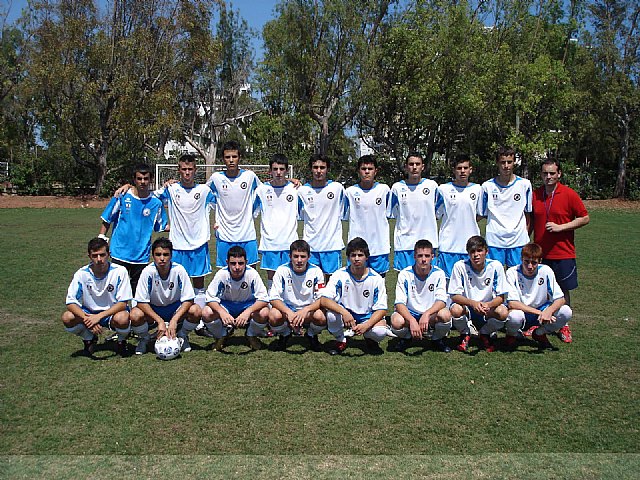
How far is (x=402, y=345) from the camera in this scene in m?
5.43

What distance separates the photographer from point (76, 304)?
16.7 ft

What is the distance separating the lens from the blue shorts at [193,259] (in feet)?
20.5

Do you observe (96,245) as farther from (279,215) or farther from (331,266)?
(331,266)

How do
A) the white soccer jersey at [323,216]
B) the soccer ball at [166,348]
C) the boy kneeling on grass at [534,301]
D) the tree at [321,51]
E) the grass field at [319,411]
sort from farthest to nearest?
the tree at [321,51], the white soccer jersey at [323,216], the boy kneeling on grass at [534,301], the soccer ball at [166,348], the grass field at [319,411]

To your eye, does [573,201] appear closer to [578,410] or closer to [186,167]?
[578,410]

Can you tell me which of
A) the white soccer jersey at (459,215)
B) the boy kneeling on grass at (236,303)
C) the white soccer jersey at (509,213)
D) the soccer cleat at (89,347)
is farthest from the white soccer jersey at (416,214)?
the soccer cleat at (89,347)

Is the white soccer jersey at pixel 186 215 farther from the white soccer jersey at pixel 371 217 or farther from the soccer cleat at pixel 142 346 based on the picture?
the white soccer jersey at pixel 371 217

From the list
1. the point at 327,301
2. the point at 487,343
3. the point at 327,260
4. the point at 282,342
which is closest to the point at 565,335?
the point at 487,343

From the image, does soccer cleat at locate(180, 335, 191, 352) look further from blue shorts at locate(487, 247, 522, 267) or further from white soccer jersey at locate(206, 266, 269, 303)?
blue shorts at locate(487, 247, 522, 267)

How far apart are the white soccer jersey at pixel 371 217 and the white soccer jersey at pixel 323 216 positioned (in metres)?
0.14

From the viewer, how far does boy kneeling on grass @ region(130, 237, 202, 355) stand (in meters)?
5.20

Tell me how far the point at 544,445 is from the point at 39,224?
17.2 metres

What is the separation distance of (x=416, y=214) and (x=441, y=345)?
1.46 metres

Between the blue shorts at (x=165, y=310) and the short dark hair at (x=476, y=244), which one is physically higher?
the short dark hair at (x=476, y=244)
